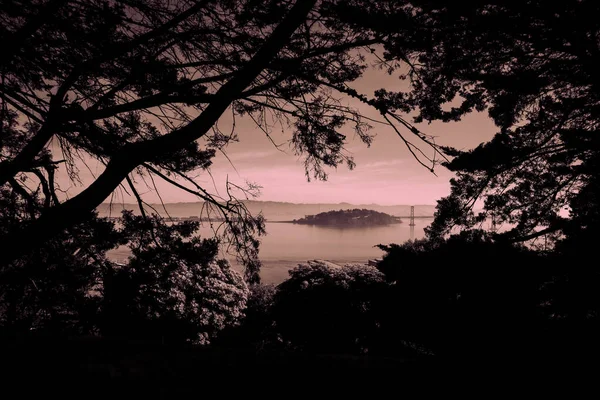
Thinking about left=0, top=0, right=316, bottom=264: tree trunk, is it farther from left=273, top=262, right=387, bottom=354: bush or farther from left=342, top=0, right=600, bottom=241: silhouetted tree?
left=273, top=262, right=387, bottom=354: bush

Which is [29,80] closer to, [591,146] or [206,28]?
[206,28]

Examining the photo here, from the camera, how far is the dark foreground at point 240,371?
5.39 ft

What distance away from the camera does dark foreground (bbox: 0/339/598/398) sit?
5.39ft

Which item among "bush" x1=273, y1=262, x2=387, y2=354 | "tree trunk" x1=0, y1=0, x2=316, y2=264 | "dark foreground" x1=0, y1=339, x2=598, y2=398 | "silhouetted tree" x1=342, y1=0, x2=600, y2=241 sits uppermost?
"silhouetted tree" x1=342, y1=0, x2=600, y2=241

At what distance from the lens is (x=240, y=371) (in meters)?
1.80

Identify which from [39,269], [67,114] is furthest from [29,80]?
[39,269]

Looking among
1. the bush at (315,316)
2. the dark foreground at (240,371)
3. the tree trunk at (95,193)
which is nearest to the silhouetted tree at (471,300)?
the dark foreground at (240,371)

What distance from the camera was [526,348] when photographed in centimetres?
219

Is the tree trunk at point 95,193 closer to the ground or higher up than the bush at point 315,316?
higher up

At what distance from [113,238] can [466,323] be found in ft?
17.6

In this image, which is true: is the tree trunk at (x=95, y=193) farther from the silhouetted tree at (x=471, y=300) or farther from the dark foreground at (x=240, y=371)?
the silhouetted tree at (x=471, y=300)

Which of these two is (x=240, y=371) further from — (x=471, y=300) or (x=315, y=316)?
(x=315, y=316)

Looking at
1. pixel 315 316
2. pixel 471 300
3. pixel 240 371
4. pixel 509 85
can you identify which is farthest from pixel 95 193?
pixel 315 316

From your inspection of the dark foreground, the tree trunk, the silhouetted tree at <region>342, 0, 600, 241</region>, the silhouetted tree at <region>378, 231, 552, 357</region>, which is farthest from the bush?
the tree trunk
